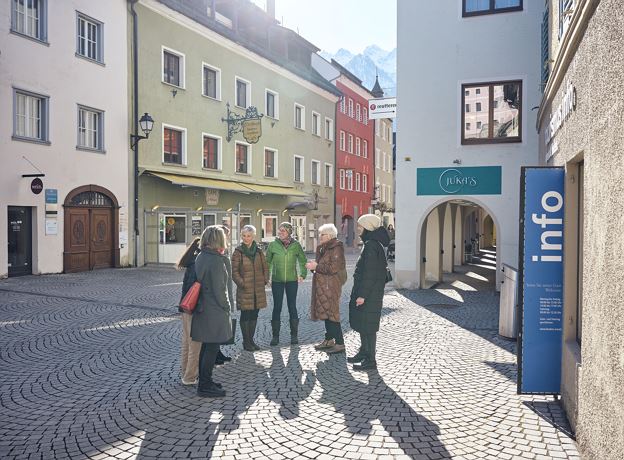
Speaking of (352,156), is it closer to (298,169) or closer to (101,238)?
(298,169)

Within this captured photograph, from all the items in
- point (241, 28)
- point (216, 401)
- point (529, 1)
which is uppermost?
point (241, 28)

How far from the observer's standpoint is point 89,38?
1869cm

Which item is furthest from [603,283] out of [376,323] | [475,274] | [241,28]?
[241,28]

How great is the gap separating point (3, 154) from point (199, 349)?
13.1 meters

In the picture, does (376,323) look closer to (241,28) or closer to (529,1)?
(529,1)

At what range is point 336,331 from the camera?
7.21 meters

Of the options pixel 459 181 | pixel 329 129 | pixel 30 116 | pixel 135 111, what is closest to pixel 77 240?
pixel 30 116

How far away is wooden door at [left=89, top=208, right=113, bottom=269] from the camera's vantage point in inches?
729

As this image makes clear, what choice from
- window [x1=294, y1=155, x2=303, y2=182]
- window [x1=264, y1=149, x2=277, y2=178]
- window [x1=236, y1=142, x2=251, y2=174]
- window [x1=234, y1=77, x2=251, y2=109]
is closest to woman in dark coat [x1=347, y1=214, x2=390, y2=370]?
window [x1=236, y1=142, x2=251, y2=174]

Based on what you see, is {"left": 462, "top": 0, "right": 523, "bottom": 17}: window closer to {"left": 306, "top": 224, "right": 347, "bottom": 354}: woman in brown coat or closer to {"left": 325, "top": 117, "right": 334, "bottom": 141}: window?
{"left": 306, "top": 224, "right": 347, "bottom": 354}: woman in brown coat

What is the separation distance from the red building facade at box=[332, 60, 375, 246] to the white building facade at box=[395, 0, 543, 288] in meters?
22.5

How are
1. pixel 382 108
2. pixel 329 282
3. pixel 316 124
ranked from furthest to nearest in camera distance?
pixel 316 124 → pixel 382 108 → pixel 329 282

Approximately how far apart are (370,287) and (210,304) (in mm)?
2082

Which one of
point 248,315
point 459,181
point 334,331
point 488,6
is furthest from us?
point 459,181
